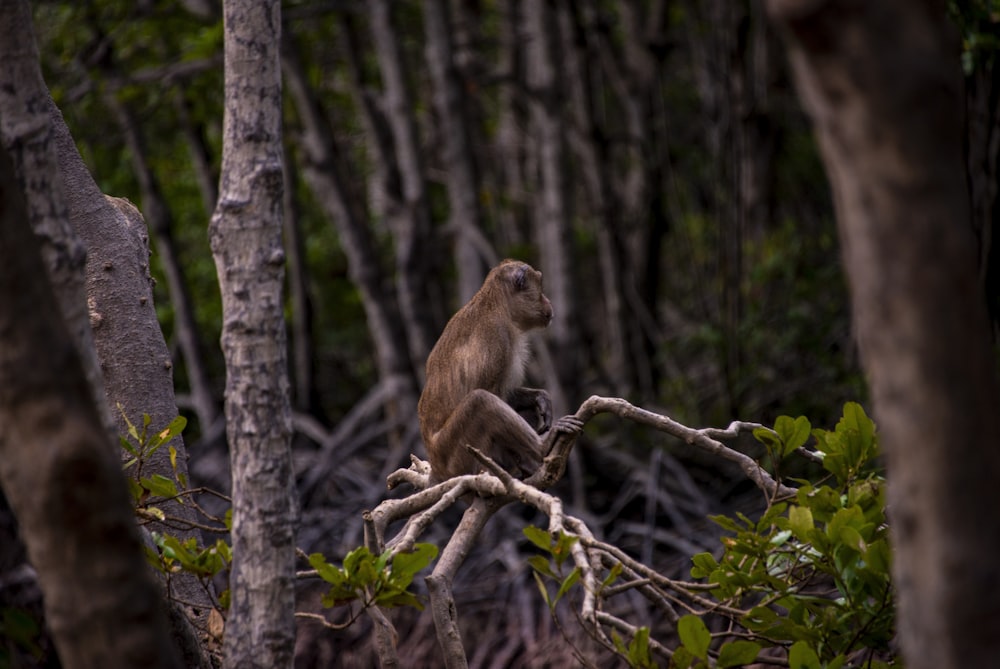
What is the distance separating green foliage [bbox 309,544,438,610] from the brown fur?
2.19 meters

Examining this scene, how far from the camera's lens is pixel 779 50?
12.4m

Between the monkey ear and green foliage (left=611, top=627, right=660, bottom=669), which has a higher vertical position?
the monkey ear

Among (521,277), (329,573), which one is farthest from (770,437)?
(521,277)

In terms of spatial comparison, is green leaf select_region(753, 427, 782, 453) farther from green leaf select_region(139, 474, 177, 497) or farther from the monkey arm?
the monkey arm

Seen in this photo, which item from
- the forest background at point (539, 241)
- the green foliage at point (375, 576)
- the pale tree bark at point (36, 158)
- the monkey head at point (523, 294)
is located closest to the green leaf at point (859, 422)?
the green foliage at point (375, 576)

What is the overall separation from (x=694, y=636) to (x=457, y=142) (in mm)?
8250

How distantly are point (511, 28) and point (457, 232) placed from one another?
12.9 feet


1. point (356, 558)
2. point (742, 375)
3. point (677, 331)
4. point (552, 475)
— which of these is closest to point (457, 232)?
point (742, 375)

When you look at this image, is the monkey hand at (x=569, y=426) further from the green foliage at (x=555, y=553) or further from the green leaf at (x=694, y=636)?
the green leaf at (x=694, y=636)

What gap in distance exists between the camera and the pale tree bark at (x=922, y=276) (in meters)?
1.71

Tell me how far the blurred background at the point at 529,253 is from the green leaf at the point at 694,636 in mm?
4800

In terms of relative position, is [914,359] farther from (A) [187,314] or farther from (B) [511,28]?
(B) [511,28]

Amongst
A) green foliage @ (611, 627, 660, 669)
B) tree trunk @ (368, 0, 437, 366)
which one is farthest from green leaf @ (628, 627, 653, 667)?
tree trunk @ (368, 0, 437, 366)

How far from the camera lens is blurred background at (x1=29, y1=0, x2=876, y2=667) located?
8.98 metres
